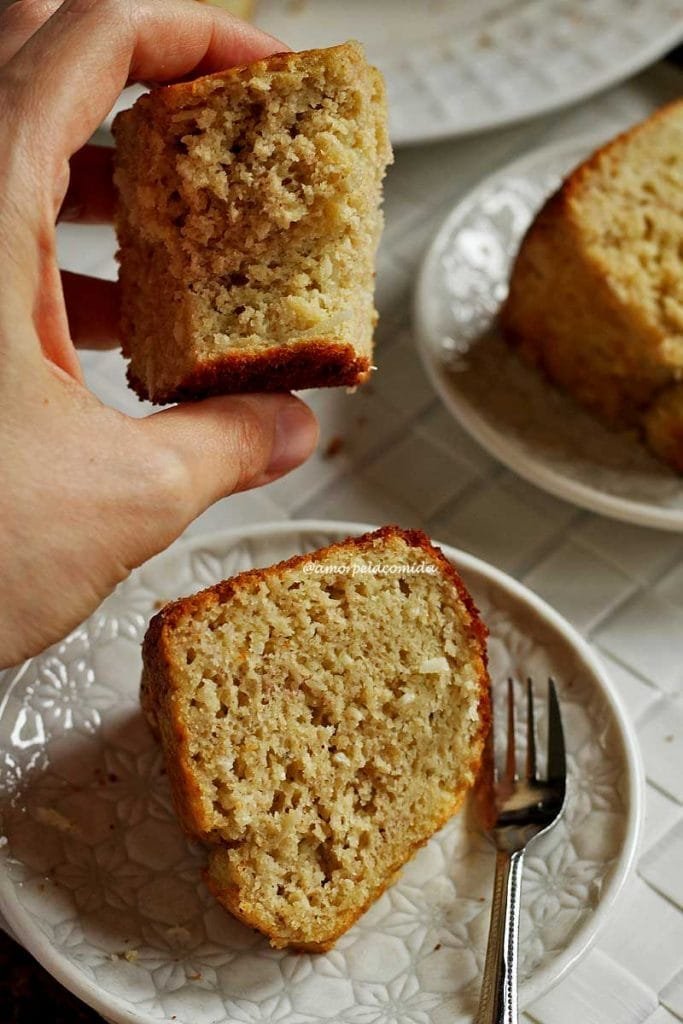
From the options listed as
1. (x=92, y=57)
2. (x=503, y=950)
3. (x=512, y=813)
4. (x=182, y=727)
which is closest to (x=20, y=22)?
(x=92, y=57)

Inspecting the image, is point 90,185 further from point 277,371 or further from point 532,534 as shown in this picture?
point 532,534

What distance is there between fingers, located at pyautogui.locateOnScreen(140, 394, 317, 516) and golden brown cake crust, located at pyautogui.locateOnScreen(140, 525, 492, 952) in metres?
0.17

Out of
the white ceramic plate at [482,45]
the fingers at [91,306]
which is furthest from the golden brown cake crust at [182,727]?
the white ceramic plate at [482,45]

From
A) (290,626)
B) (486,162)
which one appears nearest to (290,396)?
(290,626)

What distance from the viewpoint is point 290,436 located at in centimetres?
180

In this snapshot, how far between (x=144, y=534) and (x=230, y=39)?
2.80 ft

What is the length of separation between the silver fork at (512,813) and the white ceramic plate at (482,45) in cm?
168

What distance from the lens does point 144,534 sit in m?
1.55

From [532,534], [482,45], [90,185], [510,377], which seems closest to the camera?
[90,185]

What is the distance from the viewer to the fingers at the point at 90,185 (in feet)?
7.29

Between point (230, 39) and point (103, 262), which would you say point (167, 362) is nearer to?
point (230, 39)

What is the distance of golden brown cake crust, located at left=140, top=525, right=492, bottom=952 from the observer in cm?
167

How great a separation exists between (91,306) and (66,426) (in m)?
0.89

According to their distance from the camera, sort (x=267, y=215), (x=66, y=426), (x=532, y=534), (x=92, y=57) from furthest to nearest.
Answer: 1. (x=532, y=534)
2. (x=267, y=215)
3. (x=92, y=57)
4. (x=66, y=426)
